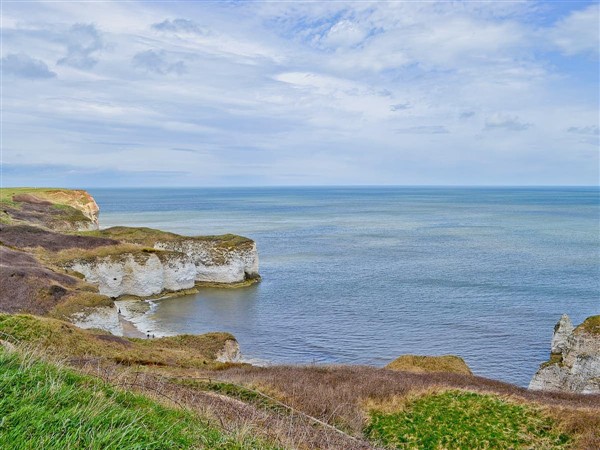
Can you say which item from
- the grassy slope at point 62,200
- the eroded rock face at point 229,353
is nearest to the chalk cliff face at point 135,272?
the eroded rock face at point 229,353

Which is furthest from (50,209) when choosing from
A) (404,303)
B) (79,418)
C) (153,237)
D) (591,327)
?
(79,418)

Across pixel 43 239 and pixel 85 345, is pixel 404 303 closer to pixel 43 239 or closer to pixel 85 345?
pixel 85 345

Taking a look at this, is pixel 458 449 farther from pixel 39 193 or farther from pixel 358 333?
pixel 39 193

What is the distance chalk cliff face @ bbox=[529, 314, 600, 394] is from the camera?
28.8 metres

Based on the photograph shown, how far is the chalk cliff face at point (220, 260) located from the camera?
65812 millimetres

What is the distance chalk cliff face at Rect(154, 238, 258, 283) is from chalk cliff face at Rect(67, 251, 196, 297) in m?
4.79

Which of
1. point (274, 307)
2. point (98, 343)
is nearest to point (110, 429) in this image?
point (98, 343)

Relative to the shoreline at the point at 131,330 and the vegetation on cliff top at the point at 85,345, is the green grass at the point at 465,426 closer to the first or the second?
the vegetation on cliff top at the point at 85,345

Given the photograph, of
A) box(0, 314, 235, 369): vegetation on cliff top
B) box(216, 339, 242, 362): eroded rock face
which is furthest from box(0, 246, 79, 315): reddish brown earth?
box(216, 339, 242, 362): eroded rock face

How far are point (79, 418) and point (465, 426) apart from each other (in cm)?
1348

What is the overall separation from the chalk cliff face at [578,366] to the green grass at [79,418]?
26630 millimetres

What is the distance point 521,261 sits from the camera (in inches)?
2965

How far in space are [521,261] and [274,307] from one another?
41506mm

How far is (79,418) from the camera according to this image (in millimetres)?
7059
